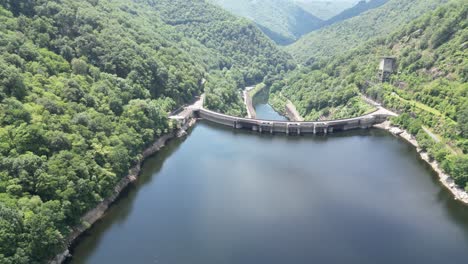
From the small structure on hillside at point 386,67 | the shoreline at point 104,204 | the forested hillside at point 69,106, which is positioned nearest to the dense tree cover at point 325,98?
the small structure on hillside at point 386,67

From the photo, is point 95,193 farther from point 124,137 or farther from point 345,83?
point 345,83

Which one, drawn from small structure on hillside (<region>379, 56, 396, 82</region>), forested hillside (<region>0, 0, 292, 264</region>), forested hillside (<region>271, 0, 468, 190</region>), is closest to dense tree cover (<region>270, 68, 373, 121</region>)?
forested hillside (<region>271, 0, 468, 190</region>)

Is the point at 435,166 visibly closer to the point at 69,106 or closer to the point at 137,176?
the point at 137,176

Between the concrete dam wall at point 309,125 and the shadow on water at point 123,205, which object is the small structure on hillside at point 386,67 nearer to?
the concrete dam wall at point 309,125

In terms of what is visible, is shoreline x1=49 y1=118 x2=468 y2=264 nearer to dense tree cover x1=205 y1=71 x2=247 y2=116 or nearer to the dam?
the dam

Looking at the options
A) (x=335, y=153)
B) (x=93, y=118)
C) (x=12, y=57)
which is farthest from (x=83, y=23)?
(x=335, y=153)

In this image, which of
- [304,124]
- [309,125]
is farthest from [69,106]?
[309,125]
